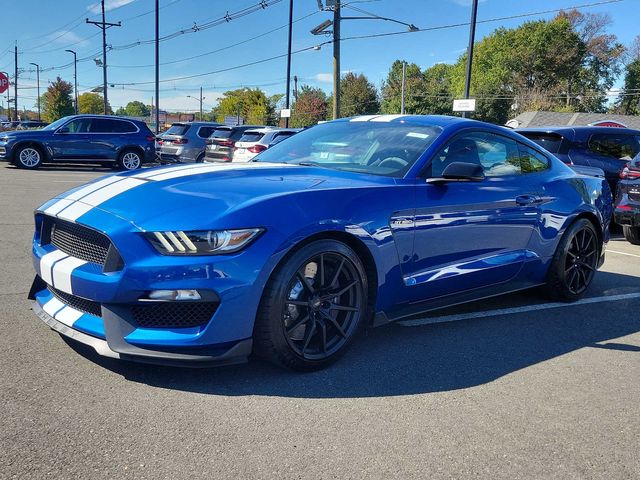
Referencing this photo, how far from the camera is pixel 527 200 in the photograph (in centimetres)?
443

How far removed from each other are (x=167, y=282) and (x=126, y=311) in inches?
11.0

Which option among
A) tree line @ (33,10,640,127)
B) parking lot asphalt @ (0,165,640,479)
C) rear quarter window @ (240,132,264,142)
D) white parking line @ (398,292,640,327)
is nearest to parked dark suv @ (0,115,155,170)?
rear quarter window @ (240,132,264,142)

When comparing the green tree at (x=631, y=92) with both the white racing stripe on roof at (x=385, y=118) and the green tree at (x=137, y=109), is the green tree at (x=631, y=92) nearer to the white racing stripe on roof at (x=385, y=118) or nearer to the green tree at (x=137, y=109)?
the white racing stripe on roof at (x=385, y=118)

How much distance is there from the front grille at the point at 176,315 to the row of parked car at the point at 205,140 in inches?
513

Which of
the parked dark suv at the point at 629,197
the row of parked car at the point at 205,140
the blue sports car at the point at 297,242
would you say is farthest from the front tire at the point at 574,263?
the row of parked car at the point at 205,140

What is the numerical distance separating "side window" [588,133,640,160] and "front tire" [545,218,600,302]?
14.9 ft

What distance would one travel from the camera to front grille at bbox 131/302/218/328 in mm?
2762

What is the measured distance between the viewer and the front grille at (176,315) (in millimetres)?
2762

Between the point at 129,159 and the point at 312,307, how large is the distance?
16.8 meters

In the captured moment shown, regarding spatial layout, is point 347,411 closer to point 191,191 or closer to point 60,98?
point 191,191

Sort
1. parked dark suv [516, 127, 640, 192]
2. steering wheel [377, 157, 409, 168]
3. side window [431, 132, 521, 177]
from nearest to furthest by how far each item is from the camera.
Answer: steering wheel [377, 157, 409, 168] < side window [431, 132, 521, 177] < parked dark suv [516, 127, 640, 192]

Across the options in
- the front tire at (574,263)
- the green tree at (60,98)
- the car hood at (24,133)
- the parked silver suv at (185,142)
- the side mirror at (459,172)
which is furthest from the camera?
the green tree at (60,98)

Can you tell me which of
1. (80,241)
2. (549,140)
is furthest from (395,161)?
(549,140)

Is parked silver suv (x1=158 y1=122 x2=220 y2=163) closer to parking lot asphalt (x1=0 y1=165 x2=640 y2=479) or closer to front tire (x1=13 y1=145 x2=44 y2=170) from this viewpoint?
front tire (x1=13 y1=145 x2=44 y2=170)
